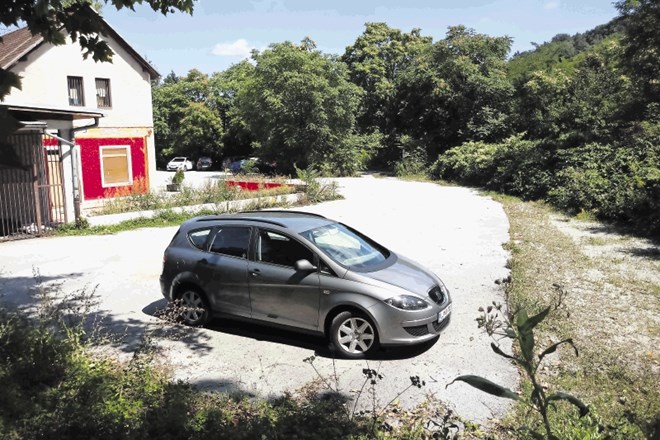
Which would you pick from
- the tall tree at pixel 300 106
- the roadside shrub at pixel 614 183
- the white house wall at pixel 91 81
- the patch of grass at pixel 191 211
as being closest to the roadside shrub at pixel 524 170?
the roadside shrub at pixel 614 183

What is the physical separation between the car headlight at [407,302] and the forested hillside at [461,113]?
388 centimetres

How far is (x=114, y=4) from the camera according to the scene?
4578mm

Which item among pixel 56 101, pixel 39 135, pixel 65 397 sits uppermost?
pixel 56 101

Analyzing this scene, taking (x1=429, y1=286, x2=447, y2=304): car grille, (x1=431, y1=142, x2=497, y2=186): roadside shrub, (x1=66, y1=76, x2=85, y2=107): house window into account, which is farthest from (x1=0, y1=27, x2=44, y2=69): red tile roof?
(x1=431, y1=142, x2=497, y2=186): roadside shrub

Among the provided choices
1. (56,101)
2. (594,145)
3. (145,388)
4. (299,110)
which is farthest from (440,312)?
(299,110)

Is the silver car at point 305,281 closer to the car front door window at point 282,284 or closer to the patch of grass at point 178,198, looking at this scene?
the car front door window at point 282,284

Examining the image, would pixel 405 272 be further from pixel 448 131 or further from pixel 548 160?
pixel 448 131

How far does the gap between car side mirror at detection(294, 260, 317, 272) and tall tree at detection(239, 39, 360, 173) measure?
1131 inches

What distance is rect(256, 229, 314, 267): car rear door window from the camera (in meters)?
6.43

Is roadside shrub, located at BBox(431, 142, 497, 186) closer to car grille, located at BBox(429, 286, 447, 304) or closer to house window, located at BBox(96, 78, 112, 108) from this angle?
house window, located at BBox(96, 78, 112, 108)

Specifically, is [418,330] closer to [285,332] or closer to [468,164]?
[285,332]

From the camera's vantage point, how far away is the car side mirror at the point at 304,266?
6199 millimetres

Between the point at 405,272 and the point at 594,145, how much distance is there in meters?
17.7

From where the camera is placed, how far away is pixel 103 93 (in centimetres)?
2467
